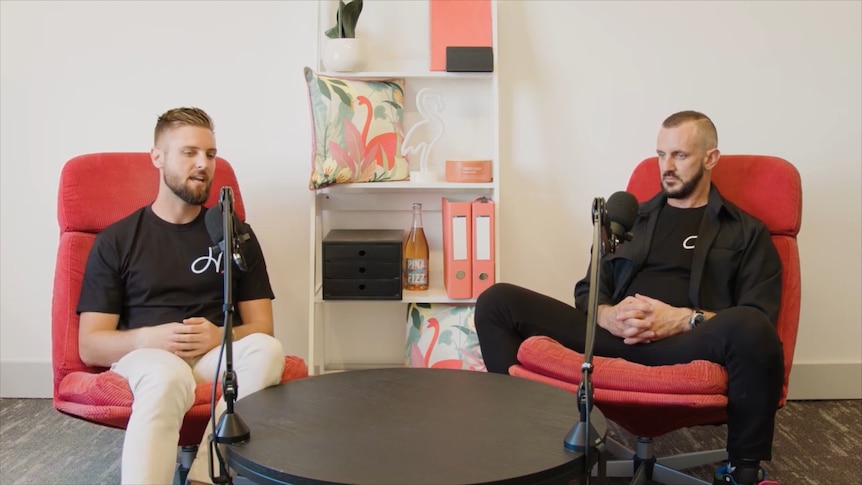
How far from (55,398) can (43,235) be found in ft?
4.08

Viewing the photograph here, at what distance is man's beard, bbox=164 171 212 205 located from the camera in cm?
253

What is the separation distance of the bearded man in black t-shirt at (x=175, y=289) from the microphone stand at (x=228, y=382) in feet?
1.49

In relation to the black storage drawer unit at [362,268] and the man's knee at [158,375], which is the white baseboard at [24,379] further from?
the man's knee at [158,375]

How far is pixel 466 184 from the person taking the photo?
10.3 feet

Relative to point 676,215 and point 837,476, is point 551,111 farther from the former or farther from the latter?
point 837,476

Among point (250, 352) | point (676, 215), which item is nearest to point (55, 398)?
point (250, 352)

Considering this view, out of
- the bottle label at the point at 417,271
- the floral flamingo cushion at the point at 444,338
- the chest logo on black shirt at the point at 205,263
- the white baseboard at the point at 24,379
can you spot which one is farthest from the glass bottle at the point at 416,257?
the white baseboard at the point at 24,379

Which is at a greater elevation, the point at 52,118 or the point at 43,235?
the point at 52,118

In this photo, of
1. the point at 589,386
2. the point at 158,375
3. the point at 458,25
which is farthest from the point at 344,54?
the point at 589,386

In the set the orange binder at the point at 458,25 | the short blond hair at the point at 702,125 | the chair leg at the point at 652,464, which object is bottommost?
the chair leg at the point at 652,464

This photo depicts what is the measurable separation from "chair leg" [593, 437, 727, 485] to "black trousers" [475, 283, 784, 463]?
30 centimetres

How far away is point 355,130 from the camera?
3100 millimetres

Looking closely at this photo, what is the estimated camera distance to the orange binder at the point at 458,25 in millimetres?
3201

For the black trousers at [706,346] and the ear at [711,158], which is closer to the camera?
the black trousers at [706,346]
